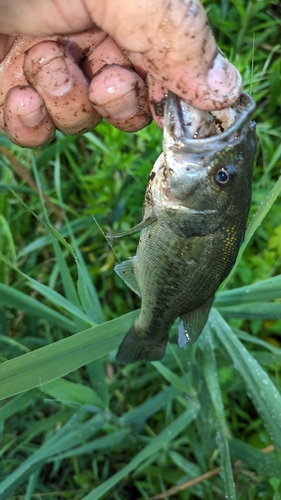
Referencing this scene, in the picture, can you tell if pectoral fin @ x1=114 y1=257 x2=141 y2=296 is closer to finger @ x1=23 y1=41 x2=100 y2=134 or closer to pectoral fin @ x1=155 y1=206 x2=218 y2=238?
pectoral fin @ x1=155 y1=206 x2=218 y2=238

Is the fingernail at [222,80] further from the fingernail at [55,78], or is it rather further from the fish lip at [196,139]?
the fingernail at [55,78]

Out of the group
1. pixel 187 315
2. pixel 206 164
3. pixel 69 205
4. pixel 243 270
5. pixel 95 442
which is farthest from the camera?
pixel 69 205

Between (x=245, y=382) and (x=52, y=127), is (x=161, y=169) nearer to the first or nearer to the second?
(x=52, y=127)

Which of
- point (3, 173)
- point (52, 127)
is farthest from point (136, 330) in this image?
point (3, 173)

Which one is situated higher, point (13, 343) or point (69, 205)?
point (13, 343)

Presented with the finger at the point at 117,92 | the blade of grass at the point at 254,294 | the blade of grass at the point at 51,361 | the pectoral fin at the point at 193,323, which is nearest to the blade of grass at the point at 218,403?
the blade of grass at the point at 254,294

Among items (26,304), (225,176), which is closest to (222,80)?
(225,176)

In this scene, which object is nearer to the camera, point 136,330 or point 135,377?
point 136,330
